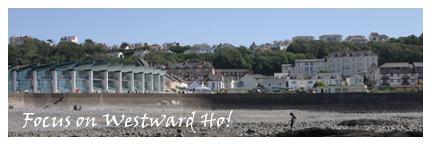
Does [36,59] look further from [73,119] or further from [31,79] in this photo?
[73,119]

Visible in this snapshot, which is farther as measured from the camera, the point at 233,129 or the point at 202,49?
the point at 202,49

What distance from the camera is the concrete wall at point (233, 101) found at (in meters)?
41.3

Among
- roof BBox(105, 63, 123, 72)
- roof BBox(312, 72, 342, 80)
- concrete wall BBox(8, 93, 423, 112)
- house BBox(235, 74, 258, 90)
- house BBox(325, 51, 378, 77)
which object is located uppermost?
house BBox(325, 51, 378, 77)

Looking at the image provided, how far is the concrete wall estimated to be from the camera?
136ft

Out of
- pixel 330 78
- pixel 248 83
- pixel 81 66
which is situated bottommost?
pixel 248 83

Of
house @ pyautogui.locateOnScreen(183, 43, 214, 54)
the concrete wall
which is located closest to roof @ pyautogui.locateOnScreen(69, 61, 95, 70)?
the concrete wall

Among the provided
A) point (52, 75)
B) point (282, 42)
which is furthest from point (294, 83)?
point (282, 42)

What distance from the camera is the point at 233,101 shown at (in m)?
43.8

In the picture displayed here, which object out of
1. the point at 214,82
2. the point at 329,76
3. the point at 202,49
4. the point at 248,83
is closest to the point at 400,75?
the point at 329,76

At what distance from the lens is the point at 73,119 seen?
30609 mm

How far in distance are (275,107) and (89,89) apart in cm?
1707

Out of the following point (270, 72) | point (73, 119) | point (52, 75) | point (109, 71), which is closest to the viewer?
point (73, 119)

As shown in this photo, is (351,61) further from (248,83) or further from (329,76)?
(248,83)

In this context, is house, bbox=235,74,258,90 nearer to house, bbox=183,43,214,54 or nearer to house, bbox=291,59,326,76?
house, bbox=291,59,326,76
